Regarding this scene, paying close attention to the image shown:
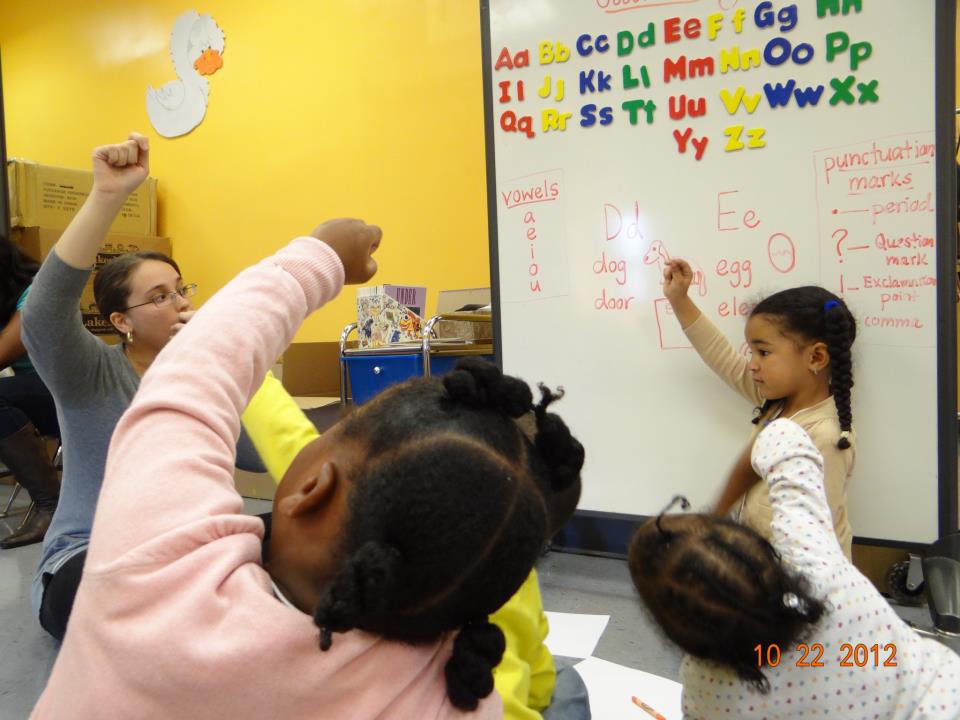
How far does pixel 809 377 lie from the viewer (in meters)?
1.39

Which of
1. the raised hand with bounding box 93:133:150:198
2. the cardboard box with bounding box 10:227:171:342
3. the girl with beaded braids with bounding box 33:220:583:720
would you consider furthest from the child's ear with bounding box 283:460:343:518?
the cardboard box with bounding box 10:227:171:342

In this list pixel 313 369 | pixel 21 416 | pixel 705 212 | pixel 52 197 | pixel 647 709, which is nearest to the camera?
pixel 647 709

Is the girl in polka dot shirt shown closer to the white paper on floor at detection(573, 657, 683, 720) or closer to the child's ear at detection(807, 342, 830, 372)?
the white paper on floor at detection(573, 657, 683, 720)

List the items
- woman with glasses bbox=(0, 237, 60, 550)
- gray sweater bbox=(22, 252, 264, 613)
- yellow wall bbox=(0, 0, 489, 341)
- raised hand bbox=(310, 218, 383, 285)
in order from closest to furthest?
raised hand bbox=(310, 218, 383, 285) → gray sweater bbox=(22, 252, 264, 613) → woman with glasses bbox=(0, 237, 60, 550) → yellow wall bbox=(0, 0, 489, 341)

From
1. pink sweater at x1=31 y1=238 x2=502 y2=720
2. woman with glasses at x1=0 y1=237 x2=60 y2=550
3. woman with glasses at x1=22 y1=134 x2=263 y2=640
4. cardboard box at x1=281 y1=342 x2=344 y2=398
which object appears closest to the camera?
pink sweater at x1=31 y1=238 x2=502 y2=720

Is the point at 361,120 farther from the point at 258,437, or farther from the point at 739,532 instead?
the point at 739,532

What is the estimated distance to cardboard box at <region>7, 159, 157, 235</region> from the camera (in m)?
2.97

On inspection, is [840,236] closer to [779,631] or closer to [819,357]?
[819,357]

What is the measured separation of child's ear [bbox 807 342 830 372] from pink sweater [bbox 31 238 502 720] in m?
1.14

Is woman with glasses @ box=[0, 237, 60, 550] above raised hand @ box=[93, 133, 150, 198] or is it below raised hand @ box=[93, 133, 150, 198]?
below

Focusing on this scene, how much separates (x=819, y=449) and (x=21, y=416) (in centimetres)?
233

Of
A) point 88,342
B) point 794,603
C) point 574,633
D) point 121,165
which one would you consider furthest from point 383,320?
point 794,603

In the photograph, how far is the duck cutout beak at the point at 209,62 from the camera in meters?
3.27

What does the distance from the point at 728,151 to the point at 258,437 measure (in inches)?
46.9
